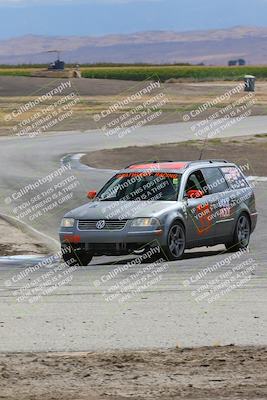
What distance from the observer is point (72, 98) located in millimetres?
76875

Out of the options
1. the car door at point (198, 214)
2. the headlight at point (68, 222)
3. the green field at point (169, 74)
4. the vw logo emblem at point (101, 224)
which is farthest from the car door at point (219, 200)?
the green field at point (169, 74)

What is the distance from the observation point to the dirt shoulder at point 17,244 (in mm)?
18656

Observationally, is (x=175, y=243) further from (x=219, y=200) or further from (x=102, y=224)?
(x=219, y=200)

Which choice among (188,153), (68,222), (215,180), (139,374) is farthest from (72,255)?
(188,153)

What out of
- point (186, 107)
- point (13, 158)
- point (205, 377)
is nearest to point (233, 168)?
point (205, 377)

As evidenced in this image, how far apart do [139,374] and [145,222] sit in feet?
28.0

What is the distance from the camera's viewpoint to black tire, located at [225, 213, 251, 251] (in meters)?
18.4

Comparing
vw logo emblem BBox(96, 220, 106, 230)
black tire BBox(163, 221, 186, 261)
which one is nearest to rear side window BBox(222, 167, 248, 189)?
→ black tire BBox(163, 221, 186, 261)

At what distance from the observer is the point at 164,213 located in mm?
16859

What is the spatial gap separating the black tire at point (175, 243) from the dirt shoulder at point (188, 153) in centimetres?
1602

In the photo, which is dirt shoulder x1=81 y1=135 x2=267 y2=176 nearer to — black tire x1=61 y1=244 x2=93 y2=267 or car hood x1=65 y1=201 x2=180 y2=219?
car hood x1=65 y1=201 x2=180 y2=219

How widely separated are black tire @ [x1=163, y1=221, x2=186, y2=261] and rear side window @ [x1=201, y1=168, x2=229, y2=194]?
1.37 meters

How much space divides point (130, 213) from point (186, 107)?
51240 millimetres

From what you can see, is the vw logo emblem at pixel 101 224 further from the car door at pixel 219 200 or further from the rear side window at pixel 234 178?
the rear side window at pixel 234 178
